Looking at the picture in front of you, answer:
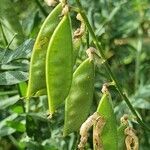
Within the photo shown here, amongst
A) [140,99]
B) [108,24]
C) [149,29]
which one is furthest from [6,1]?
[149,29]

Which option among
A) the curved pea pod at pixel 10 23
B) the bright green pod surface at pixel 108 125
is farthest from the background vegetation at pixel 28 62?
the bright green pod surface at pixel 108 125

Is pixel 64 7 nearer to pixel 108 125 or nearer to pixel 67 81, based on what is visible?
pixel 67 81

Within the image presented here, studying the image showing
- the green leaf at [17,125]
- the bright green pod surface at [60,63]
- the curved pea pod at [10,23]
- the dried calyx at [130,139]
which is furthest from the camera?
the green leaf at [17,125]

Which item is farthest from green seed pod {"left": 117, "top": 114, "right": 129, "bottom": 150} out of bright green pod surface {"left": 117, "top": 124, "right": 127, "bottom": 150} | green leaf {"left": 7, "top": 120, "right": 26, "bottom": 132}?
green leaf {"left": 7, "top": 120, "right": 26, "bottom": 132}

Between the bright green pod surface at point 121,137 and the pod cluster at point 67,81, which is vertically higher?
the pod cluster at point 67,81

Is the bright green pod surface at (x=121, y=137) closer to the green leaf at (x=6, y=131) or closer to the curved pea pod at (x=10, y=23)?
the curved pea pod at (x=10, y=23)

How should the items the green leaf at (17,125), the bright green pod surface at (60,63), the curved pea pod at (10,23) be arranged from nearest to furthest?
the bright green pod surface at (60,63) < the curved pea pod at (10,23) < the green leaf at (17,125)

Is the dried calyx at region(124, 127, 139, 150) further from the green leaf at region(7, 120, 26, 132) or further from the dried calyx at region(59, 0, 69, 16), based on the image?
the green leaf at region(7, 120, 26, 132)
